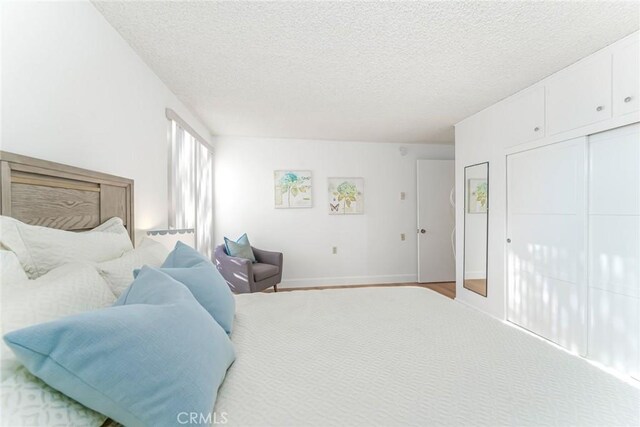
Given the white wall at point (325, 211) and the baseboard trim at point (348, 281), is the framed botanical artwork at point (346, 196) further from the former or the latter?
the baseboard trim at point (348, 281)

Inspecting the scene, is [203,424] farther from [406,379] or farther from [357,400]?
[406,379]

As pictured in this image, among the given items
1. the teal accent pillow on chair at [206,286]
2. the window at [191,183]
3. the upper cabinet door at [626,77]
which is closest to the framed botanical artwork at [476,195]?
the upper cabinet door at [626,77]

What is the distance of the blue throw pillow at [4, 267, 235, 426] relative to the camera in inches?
20.5

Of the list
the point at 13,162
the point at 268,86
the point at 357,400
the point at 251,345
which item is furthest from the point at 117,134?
the point at 357,400

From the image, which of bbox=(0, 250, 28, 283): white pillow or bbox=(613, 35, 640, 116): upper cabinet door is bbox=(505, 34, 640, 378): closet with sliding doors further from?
bbox=(0, 250, 28, 283): white pillow

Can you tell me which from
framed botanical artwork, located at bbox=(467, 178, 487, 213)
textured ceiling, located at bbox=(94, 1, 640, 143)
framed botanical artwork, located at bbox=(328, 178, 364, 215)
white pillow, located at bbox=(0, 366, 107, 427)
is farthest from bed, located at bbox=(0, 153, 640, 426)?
framed botanical artwork, located at bbox=(328, 178, 364, 215)

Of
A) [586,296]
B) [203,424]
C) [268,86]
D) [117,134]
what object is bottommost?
[586,296]

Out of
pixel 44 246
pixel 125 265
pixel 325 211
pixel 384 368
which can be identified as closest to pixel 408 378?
pixel 384 368

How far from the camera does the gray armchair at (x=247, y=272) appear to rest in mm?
3344

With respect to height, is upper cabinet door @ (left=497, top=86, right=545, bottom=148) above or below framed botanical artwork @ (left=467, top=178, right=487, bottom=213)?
above

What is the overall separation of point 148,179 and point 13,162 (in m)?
1.22

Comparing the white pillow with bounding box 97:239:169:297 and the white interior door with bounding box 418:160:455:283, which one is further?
the white interior door with bounding box 418:160:455:283

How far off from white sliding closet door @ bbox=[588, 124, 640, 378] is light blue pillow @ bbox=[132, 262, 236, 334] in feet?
8.67

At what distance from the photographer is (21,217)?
111 cm
